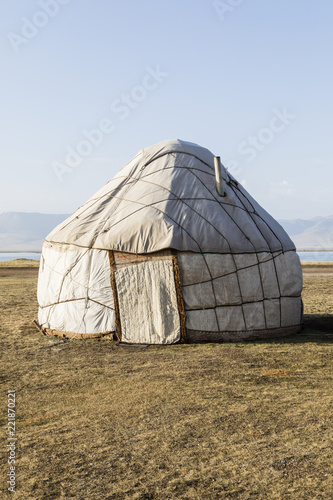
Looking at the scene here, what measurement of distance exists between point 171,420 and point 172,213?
415 cm

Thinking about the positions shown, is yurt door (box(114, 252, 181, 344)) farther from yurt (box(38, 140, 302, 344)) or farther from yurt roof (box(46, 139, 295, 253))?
yurt roof (box(46, 139, 295, 253))

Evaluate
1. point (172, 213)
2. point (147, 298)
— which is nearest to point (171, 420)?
point (147, 298)

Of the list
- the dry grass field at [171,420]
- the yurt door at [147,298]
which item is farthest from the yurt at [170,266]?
the dry grass field at [171,420]

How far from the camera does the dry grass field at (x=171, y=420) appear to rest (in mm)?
3494

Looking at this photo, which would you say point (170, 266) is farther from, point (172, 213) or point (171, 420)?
point (171, 420)

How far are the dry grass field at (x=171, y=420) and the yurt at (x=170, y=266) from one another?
44cm

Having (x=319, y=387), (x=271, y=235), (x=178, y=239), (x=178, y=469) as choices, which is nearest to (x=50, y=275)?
(x=178, y=239)

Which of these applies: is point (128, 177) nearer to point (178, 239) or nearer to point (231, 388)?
point (178, 239)

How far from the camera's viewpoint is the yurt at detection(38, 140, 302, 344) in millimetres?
7867

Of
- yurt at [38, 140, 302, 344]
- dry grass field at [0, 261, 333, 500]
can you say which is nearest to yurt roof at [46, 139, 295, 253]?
yurt at [38, 140, 302, 344]

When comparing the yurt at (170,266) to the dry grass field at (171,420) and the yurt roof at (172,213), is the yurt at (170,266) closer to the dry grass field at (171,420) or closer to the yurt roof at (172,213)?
the yurt roof at (172,213)

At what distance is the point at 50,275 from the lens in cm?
895

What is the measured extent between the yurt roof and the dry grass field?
1.62 metres

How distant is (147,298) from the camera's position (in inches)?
310
